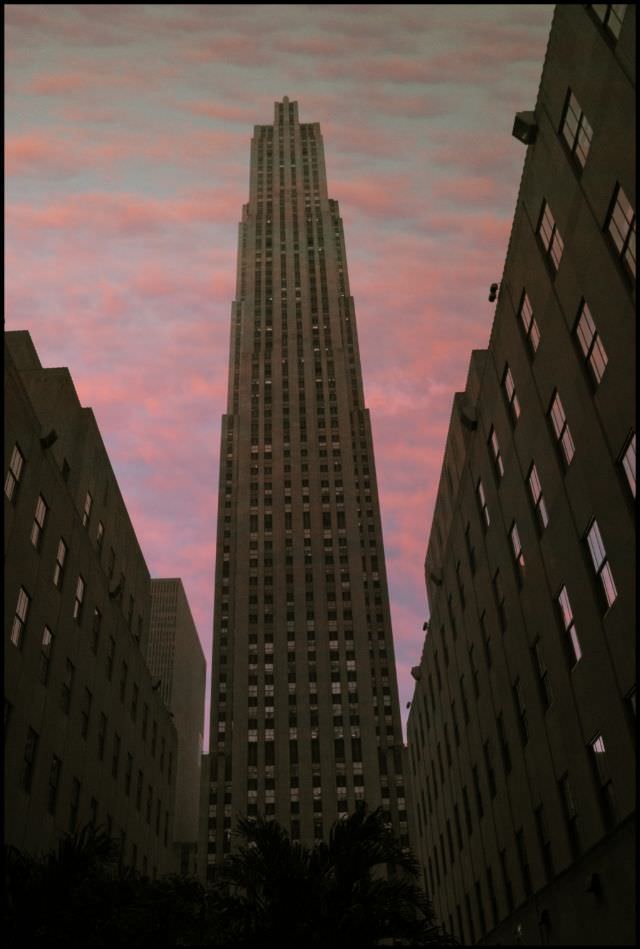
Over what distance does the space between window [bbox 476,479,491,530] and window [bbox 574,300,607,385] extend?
12199mm

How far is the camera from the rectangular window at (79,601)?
37531 millimetres

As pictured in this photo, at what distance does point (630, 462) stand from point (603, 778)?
9429mm

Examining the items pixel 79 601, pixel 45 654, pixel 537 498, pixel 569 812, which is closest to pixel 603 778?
pixel 569 812

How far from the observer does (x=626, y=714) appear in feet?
68.1

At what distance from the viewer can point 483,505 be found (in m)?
35.8

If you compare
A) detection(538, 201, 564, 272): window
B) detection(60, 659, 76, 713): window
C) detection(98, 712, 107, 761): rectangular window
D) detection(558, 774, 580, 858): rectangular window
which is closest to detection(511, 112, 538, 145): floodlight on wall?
detection(538, 201, 564, 272): window

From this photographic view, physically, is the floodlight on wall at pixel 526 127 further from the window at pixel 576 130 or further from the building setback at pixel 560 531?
the window at pixel 576 130

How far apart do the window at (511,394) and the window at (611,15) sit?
12348 mm

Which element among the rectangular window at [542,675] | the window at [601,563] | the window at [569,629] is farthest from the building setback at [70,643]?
the window at [601,563]

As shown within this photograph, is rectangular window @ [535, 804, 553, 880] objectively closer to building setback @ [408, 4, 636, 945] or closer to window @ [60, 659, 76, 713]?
building setback @ [408, 4, 636, 945]

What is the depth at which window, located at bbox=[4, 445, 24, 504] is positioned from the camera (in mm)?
29453

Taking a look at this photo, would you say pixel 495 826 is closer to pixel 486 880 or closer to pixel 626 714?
pixel 486 880

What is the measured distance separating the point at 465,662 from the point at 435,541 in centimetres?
1271

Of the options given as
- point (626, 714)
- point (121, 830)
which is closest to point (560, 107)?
point (626, 714)
